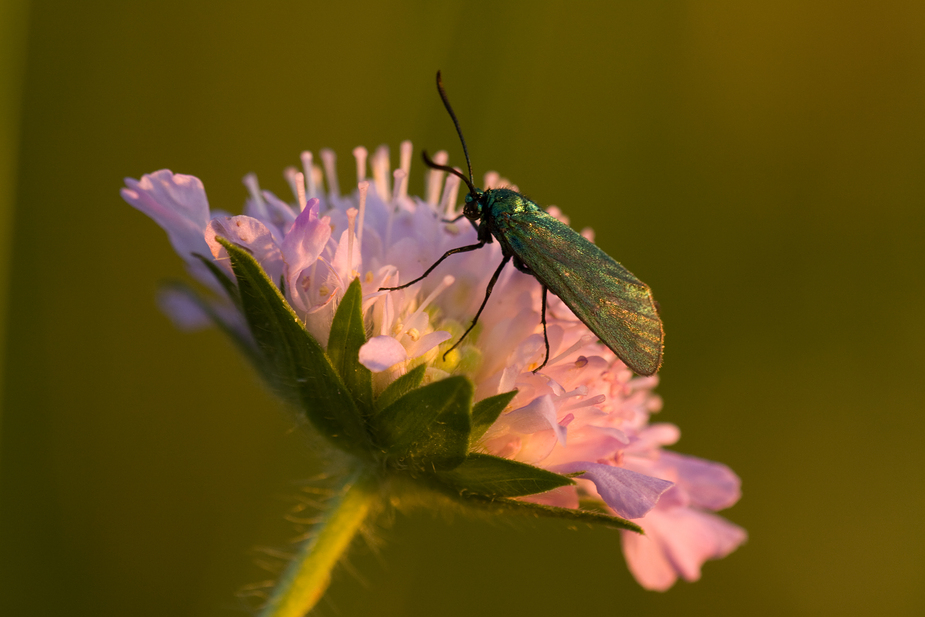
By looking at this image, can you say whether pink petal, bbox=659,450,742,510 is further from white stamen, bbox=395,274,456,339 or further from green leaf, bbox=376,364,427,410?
green leaf, bbox=376,364,427,410

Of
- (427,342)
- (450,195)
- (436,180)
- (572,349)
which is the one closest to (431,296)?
(427,342)

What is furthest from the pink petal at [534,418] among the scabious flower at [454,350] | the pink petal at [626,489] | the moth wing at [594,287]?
the moth wing at [594,287]

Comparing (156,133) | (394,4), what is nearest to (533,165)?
(394,4)

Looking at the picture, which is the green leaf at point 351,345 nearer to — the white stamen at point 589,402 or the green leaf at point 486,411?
the green leaf at point 486,411

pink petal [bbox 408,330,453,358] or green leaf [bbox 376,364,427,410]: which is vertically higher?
pink petal [bbox 408,330,453,358]

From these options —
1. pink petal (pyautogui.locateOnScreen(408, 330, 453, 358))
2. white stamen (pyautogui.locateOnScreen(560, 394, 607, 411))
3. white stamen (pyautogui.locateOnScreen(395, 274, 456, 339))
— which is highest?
white stamen (pyautogui.locateOnScreen(395, 274, 456, 339))

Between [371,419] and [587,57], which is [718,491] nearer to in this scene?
[371,419]

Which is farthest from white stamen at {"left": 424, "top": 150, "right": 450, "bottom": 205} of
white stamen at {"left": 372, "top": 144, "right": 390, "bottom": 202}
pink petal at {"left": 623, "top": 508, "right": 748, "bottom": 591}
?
pink petal at {"left": 623, "top": 508, "right": 748, "bottom": 591}
